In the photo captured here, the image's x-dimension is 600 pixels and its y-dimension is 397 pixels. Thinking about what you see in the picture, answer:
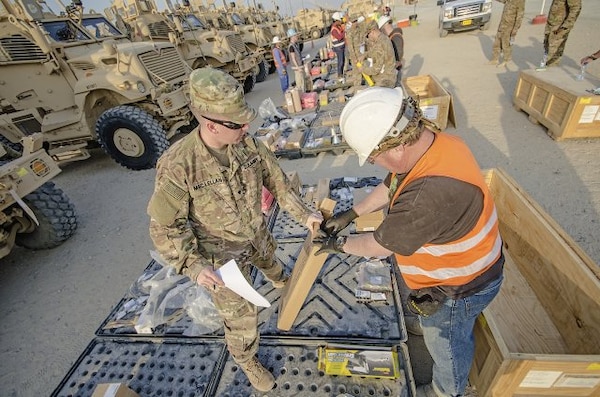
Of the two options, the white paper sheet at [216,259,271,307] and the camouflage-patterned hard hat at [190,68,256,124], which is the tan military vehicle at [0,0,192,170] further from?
the white paper sheet at [216,259,271,307]

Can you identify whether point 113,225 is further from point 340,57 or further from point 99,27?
point 340,57

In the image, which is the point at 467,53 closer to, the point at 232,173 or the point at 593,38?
the point at 593,38

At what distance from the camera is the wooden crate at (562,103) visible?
413 cm

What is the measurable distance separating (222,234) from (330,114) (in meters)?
5.21

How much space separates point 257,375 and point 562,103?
216 inches

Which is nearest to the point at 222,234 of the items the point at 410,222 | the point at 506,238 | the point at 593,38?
the point at 410,222

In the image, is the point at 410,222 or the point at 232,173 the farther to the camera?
the point at 232,173

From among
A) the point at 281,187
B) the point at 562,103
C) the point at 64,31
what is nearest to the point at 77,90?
the point at 64,31

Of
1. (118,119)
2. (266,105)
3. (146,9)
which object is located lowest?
(266,105)

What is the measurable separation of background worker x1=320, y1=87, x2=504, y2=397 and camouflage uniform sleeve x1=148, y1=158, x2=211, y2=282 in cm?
89

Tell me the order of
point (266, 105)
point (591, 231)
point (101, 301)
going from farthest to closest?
point (266, 105) → point (101, 301) → point (591, 231)

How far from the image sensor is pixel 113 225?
4.53 m

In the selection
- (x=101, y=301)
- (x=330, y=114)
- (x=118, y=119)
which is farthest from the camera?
(x=330, y=114)

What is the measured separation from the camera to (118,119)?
221 inches
